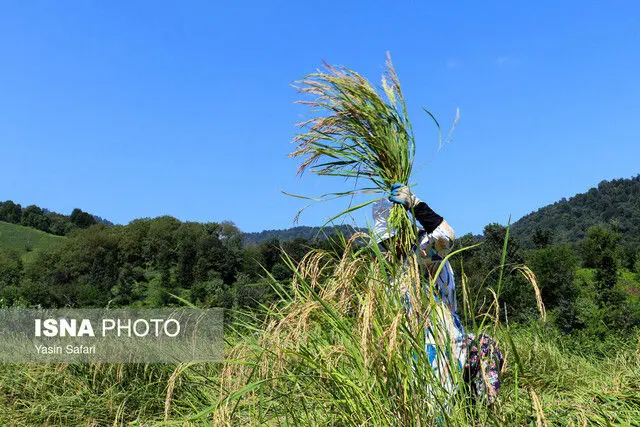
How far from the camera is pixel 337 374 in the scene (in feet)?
7.35

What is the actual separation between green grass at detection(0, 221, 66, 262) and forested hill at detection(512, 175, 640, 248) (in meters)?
64.0

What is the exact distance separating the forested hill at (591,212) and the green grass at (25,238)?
64012 millimetres

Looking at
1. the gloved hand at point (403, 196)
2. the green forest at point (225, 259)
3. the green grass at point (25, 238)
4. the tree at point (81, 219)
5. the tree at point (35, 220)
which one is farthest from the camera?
the tree at point (81, 219)

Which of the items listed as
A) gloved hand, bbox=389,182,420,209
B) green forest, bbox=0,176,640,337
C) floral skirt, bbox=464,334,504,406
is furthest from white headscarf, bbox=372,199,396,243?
green forest, bbox=0,176,640,337

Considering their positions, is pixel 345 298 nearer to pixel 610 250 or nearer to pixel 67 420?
pixel 67 420

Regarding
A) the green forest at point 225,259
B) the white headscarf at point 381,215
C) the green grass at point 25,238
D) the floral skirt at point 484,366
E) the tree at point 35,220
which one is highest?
the tree at point 35,220

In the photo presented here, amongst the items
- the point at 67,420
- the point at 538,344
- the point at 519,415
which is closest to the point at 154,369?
the point at 67,420

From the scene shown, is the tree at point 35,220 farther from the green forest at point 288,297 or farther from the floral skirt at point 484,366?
the floral skirt at point 484,366

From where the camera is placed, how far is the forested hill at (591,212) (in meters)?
77.1

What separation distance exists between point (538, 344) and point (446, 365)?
5.80 m

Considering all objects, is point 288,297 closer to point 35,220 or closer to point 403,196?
point 403,196

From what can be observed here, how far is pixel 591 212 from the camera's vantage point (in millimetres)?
88875

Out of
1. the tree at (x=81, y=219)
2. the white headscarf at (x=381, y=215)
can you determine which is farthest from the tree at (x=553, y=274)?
the tree at (x=81, y=219)

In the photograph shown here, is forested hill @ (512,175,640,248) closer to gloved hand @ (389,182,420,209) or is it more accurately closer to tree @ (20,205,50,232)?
gloved hand @ (389,182,420,209)
